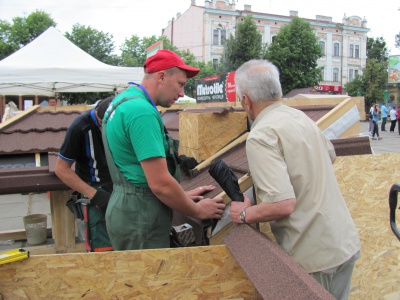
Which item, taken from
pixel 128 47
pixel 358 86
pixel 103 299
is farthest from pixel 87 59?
pixel 128 47

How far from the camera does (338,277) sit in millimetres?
1997

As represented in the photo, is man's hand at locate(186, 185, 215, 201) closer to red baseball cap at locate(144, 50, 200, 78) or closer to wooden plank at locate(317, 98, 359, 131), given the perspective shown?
red baseball cap at locate(144, 50, 200, 78)

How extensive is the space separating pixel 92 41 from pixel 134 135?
142 ft

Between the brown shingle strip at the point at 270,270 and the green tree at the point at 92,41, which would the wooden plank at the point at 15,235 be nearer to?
the brown shingle strip at the point at 270,270

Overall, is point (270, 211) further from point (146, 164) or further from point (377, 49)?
point (377, 49)

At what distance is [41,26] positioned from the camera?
40594 millimetres

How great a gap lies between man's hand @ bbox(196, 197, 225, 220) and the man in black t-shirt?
2.74 ft

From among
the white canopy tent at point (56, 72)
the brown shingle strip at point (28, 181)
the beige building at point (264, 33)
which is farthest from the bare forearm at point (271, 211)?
the beige building at point (264, 33)

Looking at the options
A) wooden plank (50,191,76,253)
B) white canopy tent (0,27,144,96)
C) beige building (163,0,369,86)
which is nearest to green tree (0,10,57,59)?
beige building (163,0,369,86)

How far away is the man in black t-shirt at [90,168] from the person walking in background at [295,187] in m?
1.21

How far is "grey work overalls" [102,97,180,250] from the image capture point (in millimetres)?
2154

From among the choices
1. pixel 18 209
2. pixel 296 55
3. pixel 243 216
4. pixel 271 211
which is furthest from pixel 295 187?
pixel 296 55

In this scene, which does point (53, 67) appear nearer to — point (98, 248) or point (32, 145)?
point (32, 145)

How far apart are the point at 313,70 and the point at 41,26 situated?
2837 cm
